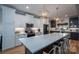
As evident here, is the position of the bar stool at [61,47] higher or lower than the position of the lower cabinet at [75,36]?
lower

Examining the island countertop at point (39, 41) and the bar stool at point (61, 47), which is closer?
the island countertop at point (39, 41)

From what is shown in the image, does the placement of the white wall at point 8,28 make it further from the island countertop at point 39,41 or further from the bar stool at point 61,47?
the bar stool at point 61,47

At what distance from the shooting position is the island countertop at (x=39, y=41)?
219cm

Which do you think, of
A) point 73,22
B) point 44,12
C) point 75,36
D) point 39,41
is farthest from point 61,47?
point 44,12

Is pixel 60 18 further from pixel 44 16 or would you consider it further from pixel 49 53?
pixel 49 53

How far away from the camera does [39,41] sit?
7.85ft

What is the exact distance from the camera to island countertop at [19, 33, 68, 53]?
2.19m

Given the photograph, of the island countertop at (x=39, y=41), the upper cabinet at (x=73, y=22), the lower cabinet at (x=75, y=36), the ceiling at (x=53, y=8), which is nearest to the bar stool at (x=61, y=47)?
the island countertop at (x=39, y=41)

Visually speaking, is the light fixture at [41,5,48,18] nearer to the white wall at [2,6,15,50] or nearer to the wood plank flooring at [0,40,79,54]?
the white wall at [2,6,15,50]

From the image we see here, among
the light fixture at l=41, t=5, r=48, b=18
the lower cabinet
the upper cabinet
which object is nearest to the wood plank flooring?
the lower cabinet

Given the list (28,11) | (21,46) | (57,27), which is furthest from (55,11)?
(21,46)

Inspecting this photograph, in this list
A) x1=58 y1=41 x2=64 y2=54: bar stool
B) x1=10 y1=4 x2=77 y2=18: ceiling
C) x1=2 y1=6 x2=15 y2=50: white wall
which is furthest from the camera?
x1=58 y1=41 x2=64 y2=54: bar stool

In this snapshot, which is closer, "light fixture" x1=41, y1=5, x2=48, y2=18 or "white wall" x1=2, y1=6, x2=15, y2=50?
"white wall" x1=2, y1=6, x2=15, y2=50
